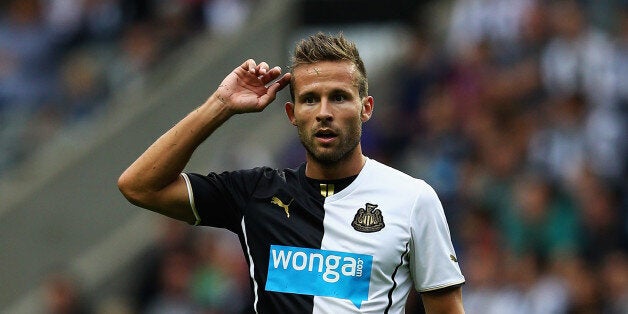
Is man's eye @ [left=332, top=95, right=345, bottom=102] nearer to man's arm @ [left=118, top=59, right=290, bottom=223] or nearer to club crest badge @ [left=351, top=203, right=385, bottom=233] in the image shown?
man's arm @ [left=118, top=59, right=290, bottom=223]

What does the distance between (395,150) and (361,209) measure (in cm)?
727

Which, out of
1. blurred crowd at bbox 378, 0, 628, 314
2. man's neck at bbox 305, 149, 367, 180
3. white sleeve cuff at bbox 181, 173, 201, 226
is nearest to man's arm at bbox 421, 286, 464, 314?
man's neck at bbox 305, 149, 367, 180

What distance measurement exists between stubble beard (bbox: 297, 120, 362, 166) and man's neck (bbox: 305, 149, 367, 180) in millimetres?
41

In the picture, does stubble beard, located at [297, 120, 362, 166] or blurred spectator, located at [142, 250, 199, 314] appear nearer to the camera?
stubble beard, located at [297, 120, 362, 166]

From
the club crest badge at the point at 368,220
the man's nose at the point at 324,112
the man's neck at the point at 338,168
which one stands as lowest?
the club crest badge at the point at 368,220

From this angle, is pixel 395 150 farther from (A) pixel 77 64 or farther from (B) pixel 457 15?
(A) pixel 77 64

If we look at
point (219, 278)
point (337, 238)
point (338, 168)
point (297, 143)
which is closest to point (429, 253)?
point (337, 238)

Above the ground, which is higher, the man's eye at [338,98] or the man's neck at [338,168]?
the man's eye at [338,98]

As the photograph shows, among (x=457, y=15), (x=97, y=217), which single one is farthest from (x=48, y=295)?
(x=457, y=15)

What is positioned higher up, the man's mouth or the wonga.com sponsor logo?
the man's mouth

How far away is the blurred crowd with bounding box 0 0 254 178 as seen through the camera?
52.2 feet

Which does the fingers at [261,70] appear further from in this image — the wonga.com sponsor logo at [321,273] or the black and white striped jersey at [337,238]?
the wonga.com sponsor logo at [321,273]

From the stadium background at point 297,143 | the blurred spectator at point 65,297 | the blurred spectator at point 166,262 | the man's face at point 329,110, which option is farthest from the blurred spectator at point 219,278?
the man's face at point 329,110

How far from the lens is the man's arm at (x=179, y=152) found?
5773mm
